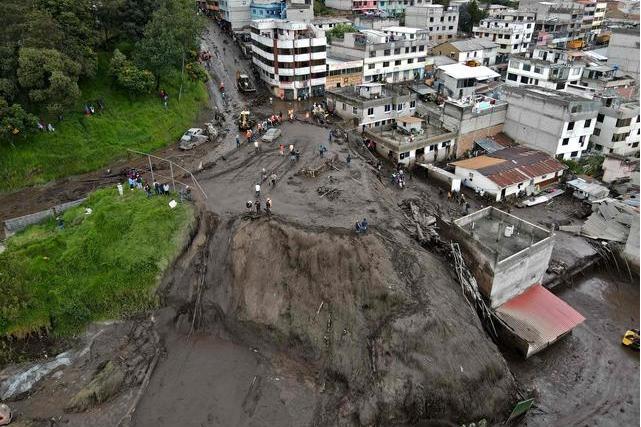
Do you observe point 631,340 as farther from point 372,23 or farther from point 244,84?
point 372,23

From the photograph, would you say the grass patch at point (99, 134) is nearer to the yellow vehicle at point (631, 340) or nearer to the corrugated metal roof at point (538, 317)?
the corrugated metal roof at point (538, 317)

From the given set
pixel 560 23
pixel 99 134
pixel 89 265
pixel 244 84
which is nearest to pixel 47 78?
pixel 99 134

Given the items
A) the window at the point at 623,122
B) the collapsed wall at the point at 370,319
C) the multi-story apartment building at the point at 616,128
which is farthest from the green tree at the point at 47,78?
the window at the point at 623,122

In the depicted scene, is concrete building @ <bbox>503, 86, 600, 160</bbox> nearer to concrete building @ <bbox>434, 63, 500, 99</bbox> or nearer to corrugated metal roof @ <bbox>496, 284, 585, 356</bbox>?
concrete building @ <bbox>434, 63, 500, 99</bbox>

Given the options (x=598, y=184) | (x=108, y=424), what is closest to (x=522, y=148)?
(x=598, y=184)

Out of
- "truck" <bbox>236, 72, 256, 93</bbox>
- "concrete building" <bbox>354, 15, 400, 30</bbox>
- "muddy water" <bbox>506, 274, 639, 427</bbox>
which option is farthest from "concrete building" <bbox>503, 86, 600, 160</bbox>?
"concrete building" <bbox>354, 15, 400, 30</bbox>
